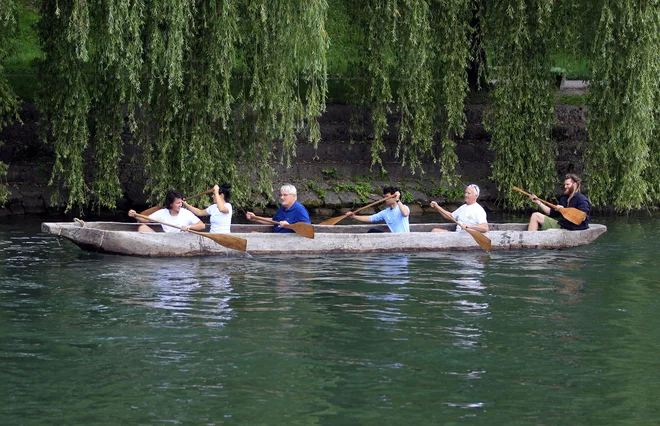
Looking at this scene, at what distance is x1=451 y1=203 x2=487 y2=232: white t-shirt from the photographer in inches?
709

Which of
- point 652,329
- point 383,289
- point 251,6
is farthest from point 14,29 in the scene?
point 652,329

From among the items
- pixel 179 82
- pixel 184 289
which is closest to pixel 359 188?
pixel 179 82

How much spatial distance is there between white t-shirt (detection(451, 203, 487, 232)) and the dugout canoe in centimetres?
26

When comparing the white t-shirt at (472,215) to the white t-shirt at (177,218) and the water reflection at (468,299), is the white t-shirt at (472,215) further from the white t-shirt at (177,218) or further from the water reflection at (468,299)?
the white t-shirt at (177,218)

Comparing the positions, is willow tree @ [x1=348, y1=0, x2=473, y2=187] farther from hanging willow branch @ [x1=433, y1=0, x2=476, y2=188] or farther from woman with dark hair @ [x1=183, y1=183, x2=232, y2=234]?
woman with dark hair @ [x1=183, y1=183, x2=232, y2=234]

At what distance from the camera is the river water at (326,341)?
875cm

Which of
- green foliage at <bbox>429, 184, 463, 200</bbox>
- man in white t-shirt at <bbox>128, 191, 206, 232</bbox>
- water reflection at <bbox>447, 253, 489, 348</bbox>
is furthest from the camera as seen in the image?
green foliage at <bbox>429, 184, 463, 200</bbox>

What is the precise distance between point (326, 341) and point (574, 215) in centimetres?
862

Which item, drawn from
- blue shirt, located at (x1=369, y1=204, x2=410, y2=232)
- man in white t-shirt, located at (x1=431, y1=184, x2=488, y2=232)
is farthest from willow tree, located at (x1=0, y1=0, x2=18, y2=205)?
man in white t-shirt, located at (x1=431, y1=184, x2=488, y2=232)

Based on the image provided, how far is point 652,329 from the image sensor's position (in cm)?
1180

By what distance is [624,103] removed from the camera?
21.2 metres

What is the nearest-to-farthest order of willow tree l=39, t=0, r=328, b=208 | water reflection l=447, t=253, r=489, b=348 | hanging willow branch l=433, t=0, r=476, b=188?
water reflection l=447, t=253, r=489, b=348, willow tree l=39, t=0, r=328, b=208, hanging willow branch l=433, t=0, r=476, b=188

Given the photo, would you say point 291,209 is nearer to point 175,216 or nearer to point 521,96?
point 175,216

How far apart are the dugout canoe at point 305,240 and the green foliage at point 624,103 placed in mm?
3152
